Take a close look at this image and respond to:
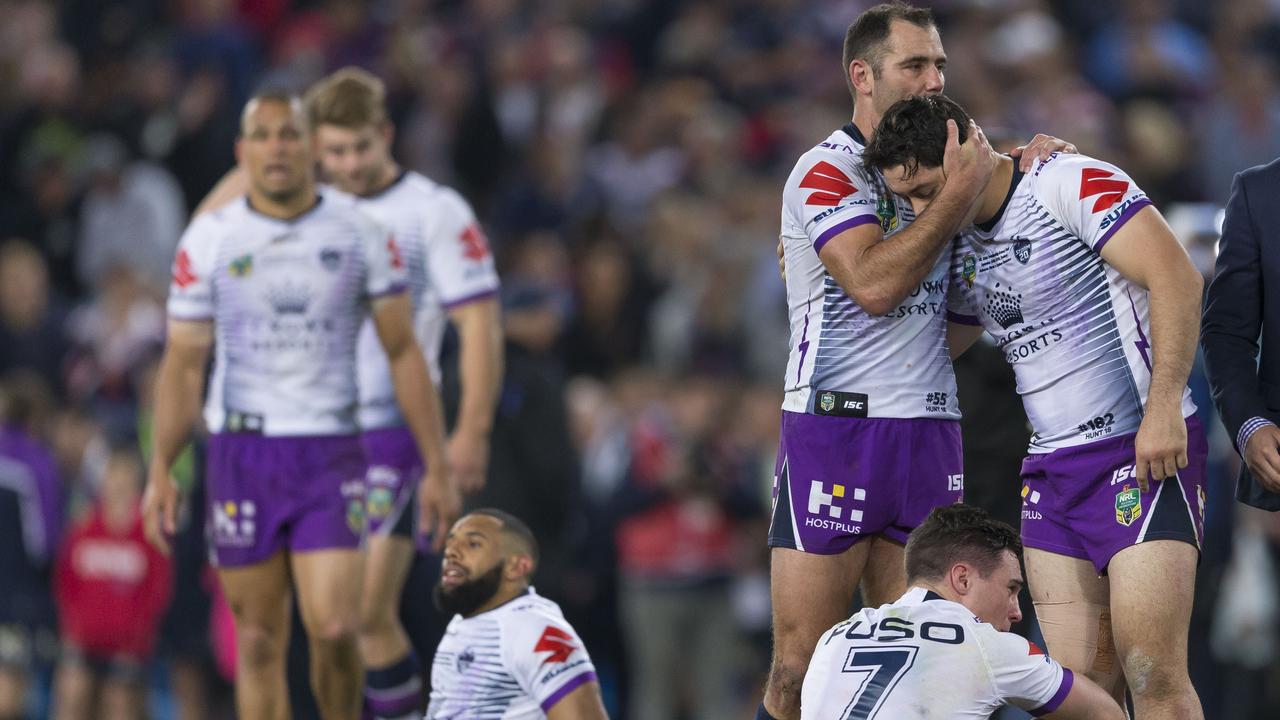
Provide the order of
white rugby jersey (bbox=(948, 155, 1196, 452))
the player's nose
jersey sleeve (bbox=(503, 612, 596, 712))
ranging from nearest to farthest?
1. white rugby jersey (bbox=(948, 155, 1196, 452))
2. the player's nose
3. jersey sleeve (bbox=(503, 612, 596, 712))

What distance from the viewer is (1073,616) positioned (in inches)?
264

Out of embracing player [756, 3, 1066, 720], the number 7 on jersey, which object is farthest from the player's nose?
the number 7 on jersey

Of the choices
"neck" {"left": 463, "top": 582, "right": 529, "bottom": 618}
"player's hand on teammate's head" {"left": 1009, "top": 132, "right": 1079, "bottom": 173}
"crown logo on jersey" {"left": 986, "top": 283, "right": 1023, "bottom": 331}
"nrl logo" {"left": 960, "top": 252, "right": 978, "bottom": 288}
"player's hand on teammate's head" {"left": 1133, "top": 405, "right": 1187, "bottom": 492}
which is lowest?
"neck" {"left": 463, "top": 582, "right": 529, "bottom": 618}

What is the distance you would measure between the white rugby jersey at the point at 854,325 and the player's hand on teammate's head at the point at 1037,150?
0.44 meters

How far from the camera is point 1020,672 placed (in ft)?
19.5

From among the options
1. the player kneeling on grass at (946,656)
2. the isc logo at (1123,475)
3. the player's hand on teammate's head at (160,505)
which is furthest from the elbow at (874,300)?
the player's hand on teammate's head at (160,505)

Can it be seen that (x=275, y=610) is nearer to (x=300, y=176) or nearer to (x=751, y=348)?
(x=300, y=176)

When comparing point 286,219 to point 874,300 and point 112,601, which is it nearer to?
point 874,300

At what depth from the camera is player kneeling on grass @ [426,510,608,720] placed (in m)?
7.45

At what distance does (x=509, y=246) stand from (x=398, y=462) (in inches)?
295

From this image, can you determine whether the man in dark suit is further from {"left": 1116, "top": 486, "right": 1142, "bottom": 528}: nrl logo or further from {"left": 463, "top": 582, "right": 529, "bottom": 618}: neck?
{"left": 463, "top": 582, "right": 529, "bottom": 618}: neck

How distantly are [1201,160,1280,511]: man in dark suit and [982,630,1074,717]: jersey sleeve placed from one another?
4.98 ft

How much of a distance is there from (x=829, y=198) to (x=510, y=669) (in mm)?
2210

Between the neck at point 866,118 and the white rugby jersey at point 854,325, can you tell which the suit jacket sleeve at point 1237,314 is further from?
the neck at point 866,118
